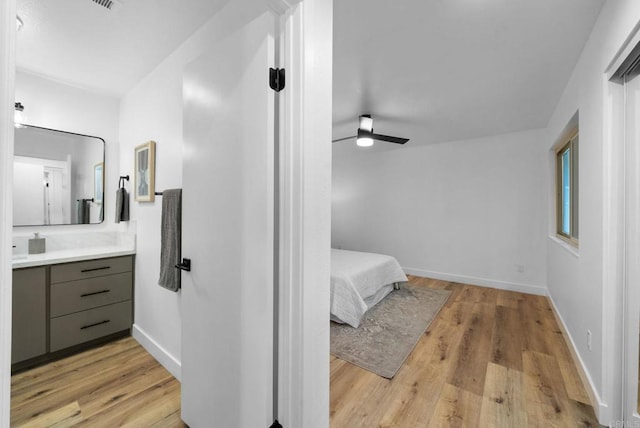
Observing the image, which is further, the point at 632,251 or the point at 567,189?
the point at 567,189

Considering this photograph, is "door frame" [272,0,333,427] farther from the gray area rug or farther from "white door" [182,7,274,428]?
the gray area rug

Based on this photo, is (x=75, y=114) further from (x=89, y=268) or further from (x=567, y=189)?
(x=567, y=189)

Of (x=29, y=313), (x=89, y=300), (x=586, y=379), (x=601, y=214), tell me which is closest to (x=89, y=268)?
(x=89, y=300)

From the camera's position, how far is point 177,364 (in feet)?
5.98

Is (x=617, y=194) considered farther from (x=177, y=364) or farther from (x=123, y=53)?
(x=123, y=53)

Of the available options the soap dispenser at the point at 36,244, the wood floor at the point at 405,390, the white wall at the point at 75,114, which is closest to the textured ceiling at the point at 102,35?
the white wall at the point at 75,114

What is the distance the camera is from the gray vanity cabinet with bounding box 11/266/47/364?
186 centimetres

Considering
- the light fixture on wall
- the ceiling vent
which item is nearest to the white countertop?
the light fixture on wall

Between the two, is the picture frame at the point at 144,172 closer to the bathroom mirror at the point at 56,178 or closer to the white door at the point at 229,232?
the bathroom mirror at the point at 56,178

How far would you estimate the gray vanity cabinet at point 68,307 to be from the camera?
1885 mm

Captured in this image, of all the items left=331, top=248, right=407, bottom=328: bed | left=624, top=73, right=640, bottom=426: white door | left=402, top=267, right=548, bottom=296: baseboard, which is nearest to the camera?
left=624, top=73, right=640, bottom=426: white door

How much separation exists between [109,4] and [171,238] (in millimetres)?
1415

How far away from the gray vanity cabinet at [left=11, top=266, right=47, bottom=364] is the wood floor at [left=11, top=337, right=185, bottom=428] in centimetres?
17

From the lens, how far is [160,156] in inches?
76.6
